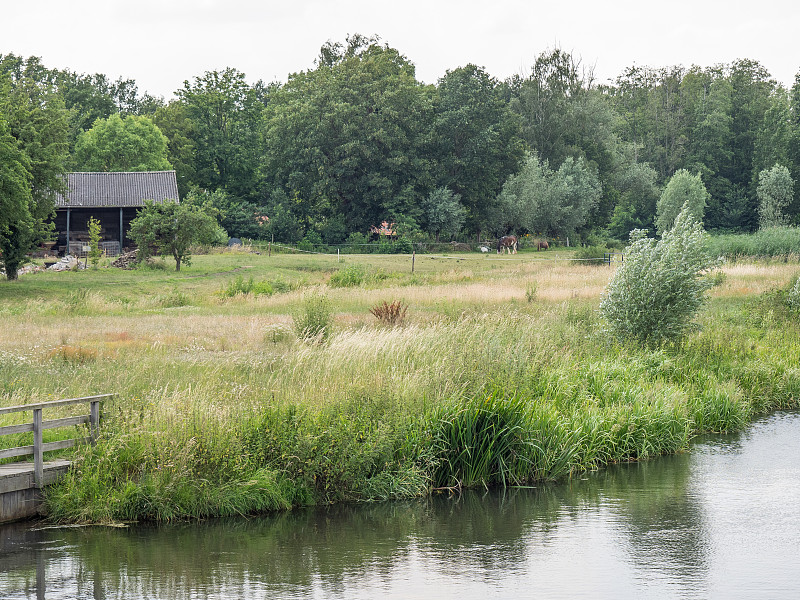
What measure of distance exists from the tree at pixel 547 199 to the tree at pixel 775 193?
20.2m

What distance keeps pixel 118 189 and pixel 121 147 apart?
14835 mm

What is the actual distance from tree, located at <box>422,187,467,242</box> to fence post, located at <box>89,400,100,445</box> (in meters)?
59.8

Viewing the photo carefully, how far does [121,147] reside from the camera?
72562mm

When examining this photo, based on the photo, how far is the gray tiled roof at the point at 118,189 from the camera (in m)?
57.6

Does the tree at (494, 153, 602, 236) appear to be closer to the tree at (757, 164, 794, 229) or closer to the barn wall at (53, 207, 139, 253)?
the tree at (757, 164, 794, 229)

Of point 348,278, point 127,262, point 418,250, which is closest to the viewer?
point 348,278

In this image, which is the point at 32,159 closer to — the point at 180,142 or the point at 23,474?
the point at 23,474

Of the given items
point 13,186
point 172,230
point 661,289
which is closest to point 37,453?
point 661,289

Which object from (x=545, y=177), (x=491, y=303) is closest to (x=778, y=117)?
(x=545, y=177)

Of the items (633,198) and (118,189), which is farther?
(633,198)

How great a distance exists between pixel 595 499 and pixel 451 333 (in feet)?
18.2

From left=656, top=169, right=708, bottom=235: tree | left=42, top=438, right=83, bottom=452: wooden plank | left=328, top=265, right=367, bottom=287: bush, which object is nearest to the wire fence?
left=328, top=265, right=367, bottom=287: bush

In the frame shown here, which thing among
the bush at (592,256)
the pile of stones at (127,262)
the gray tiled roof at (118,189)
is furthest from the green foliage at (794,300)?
the gray tiled roof at (118,189)

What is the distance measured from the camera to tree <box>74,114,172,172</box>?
240ft
